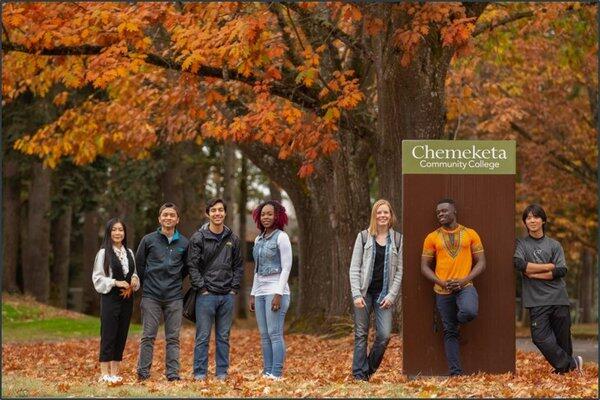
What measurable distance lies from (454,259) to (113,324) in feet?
12.7

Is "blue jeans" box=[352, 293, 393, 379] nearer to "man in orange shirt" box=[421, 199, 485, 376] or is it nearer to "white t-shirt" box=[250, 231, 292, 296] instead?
"man in orange shirt" box=[421, 199, 485, 376]

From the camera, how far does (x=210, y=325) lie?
513 inches

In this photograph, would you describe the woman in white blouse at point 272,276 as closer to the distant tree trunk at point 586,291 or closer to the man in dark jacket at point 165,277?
the man in dark jacket at point 165,277

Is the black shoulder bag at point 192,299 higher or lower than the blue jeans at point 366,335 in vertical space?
higher

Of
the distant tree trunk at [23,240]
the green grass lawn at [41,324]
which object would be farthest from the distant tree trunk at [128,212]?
the green grass lawn at [41,324]

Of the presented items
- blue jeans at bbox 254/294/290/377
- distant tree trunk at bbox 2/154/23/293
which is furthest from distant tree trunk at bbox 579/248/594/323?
blue jeans at bbox 254/294/290/377

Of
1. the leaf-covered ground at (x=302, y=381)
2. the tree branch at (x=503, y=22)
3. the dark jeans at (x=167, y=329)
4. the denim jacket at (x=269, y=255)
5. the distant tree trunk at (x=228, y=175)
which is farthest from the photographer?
the distant tree trunk at (x=228, y=175)

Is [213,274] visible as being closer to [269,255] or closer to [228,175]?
[269,255]

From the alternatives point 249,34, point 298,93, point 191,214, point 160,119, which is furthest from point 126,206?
point 249,34

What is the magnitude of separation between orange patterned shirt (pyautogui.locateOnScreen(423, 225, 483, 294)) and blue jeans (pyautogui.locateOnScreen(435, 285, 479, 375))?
0.78 feet

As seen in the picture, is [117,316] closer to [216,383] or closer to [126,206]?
[216,383]

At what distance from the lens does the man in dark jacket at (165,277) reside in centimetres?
1297

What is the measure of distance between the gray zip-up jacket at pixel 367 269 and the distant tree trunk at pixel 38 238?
23.8m

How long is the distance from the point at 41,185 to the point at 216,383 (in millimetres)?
24369
